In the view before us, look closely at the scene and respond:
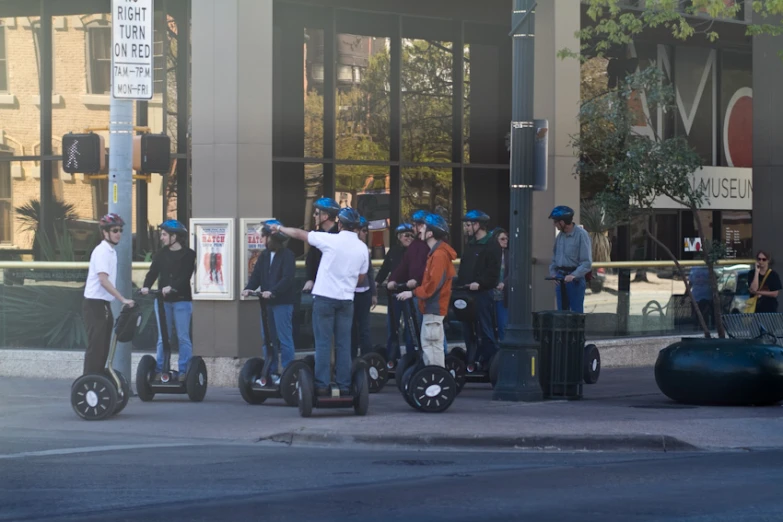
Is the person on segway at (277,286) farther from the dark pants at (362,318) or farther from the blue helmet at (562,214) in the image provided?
the blue helmet at (562,214)

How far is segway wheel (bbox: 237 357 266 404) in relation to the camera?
13.2 m

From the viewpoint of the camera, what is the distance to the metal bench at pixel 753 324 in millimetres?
14906

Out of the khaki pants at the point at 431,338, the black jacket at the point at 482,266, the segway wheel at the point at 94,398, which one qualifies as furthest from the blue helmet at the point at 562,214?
the segway wheel at the point at 94,398

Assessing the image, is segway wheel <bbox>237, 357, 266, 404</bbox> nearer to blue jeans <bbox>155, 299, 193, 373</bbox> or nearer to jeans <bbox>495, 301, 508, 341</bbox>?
blue jeans <bbox>155, 299, 193, 373</bbox>

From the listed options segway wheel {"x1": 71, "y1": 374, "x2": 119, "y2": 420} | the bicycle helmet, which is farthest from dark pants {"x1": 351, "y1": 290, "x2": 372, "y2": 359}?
segway wheel {"x1": 71, "y1": 374, "x2": 119, "y2": 420}

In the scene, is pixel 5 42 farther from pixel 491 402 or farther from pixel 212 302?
pixel 491 402

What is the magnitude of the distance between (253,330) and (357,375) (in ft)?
13.3

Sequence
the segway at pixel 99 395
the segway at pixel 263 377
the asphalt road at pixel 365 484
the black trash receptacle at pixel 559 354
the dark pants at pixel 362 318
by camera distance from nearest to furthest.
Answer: the asphalt road at pixel 365 484 < the segway at pixel 99 395 < the segway at pixel 263 377 < the black trash receptacle at pixel 559 354 < the dark pants at pixel 362 318

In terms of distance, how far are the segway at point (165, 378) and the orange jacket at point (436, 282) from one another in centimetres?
262

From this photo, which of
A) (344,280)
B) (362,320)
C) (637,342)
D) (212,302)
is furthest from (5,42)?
(637,342)

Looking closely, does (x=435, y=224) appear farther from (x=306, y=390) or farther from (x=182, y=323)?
(x=182, y=323)

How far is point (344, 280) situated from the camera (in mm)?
11828

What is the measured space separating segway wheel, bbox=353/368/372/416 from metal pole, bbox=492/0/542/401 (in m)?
1.98

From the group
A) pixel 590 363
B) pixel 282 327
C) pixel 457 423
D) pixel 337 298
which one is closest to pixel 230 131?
pixel 282 327
